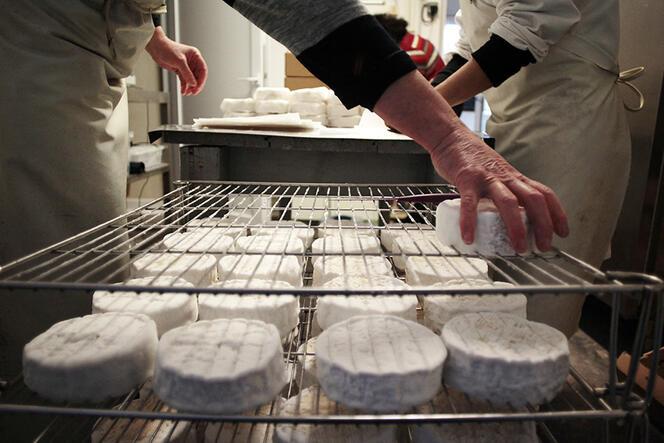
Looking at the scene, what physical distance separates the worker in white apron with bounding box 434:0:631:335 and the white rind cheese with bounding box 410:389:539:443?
90 centimetres

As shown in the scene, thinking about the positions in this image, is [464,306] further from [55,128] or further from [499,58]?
[55,128]

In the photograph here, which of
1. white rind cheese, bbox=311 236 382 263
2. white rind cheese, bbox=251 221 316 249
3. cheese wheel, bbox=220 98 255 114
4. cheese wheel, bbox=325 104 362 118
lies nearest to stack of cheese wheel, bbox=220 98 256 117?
cheese wheel, bbox=220 98 255 114

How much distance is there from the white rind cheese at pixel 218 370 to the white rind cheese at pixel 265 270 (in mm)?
251

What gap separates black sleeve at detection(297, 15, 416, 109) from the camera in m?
0.73

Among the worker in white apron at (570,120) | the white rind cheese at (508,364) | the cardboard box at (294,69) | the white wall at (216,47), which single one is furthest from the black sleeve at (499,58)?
the white wall at (216,47)

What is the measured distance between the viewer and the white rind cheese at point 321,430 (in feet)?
2.14

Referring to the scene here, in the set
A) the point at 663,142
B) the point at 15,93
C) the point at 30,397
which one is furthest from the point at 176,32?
the point at 30,397

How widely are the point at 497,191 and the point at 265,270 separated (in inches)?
19.3

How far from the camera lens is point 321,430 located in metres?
0.67

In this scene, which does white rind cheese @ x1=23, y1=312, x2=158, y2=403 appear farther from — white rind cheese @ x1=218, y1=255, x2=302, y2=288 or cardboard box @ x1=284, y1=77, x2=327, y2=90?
cardboard box @ x1=284, y1=77, x2=327, y2=90

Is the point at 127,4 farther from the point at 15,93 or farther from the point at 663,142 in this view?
the point at 663,142

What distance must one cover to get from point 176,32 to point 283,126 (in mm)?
2698

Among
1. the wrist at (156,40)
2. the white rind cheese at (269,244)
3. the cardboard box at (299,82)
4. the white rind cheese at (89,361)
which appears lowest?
the white rind cheese at (89,361)

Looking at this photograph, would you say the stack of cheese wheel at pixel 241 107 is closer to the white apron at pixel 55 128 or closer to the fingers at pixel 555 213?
the white apron at pixel 55 128
